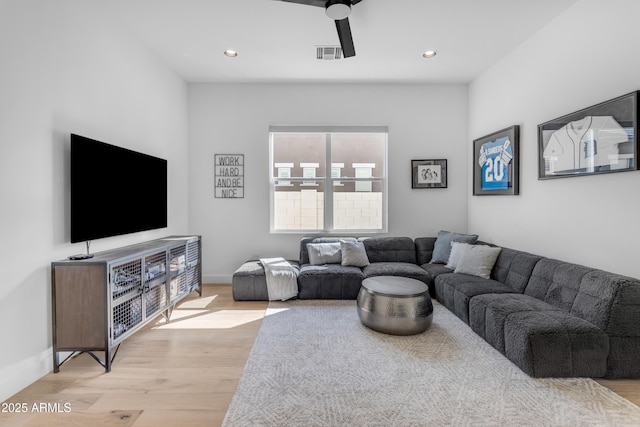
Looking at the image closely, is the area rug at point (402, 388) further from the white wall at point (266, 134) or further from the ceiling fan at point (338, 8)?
the ceiling fan at point (338, 8)

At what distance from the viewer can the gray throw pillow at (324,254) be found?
13.6 ft

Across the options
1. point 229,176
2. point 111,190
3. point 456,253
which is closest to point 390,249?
point 456,253

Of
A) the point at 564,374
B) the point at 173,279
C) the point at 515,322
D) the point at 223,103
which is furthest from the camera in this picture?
the point at 223,103

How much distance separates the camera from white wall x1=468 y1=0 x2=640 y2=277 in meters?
2.32

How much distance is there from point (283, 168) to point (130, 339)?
2.94m

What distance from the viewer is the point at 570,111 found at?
2.82 m

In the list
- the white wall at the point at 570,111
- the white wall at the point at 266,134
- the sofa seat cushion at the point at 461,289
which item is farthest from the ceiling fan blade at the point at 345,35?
the sofa seat cushion at the point at 461,289

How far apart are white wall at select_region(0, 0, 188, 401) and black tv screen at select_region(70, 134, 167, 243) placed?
0.39 feet

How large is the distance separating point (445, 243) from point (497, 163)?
1.24m

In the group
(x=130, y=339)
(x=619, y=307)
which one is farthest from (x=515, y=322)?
(x=130, y=339)

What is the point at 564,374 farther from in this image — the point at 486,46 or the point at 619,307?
the point at 486,46

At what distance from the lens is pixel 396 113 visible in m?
4.66

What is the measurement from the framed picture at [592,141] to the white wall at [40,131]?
13.8ft

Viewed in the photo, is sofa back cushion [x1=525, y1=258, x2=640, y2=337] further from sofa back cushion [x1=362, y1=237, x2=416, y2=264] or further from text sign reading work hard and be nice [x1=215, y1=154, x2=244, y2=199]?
text sign reading work hard and be nice [x1=215, y1=154, x2=244, y2=199]
